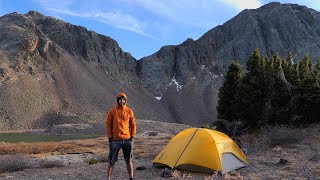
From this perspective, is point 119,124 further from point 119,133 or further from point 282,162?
point 282,162

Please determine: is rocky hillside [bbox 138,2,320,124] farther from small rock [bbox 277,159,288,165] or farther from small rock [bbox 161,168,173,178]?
small rock [bbox 161,168,173,178]

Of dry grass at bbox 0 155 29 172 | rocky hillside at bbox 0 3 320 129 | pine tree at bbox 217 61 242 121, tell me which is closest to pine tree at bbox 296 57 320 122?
pine tree at bbox 217 61 242 121

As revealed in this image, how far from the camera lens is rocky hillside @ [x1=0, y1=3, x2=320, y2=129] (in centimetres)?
10838

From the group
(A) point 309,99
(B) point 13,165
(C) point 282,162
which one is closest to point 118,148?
(B) point 13,165

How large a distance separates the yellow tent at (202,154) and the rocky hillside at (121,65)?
275 feet

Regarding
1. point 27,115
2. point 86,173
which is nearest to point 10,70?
point 27,115

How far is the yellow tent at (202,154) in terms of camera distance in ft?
46.4

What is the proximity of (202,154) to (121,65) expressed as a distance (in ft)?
467

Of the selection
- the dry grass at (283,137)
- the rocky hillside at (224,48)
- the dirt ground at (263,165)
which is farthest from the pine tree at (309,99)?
the rocky hillside at (224,48)

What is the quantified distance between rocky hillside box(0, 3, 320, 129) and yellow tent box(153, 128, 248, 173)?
275 ft

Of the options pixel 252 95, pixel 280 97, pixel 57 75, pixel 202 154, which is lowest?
pixel 202 154

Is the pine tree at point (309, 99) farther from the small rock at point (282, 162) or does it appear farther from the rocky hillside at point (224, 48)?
the rocky hillside at point (224, 48)

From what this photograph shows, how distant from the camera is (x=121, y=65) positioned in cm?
15500

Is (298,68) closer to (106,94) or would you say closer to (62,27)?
(106,94)
